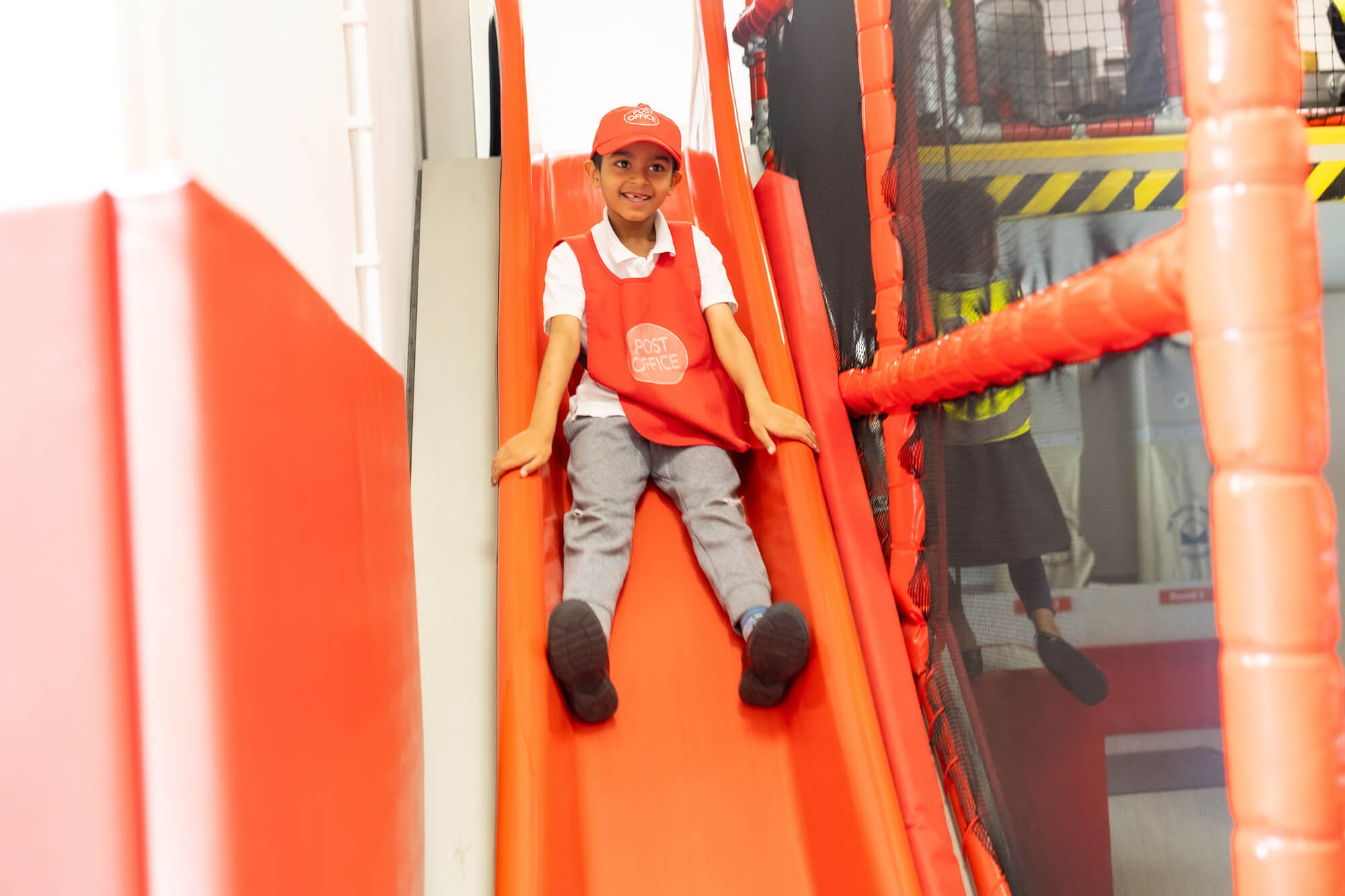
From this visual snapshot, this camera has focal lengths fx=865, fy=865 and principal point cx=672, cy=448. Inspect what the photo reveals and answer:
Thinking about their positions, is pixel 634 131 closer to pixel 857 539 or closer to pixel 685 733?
pixel 857 539

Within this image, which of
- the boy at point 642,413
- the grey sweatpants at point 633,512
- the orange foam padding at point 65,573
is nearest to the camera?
the orange foam padding at point 65,573

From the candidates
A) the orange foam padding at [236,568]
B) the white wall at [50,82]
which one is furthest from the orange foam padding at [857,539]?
the white wall at [50,82]

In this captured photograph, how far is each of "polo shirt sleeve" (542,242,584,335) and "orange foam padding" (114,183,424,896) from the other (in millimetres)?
790

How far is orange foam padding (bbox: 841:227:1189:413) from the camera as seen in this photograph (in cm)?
63

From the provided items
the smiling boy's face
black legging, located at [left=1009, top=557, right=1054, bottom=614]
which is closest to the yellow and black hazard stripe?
black legging, located at [left=1009, top=557, right=1054, bottom=614]

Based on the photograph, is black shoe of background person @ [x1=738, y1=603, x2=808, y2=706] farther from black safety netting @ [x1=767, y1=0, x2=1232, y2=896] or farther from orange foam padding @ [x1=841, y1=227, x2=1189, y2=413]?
orange foam padding @ [x1=841, y1=227, x2=1189, y2=413]

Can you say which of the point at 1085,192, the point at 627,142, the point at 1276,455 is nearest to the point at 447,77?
the point at 627,142

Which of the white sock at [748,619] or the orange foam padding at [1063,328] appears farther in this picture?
the white sock at [748,619]

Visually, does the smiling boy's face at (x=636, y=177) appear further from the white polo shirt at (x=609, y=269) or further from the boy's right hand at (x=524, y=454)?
the boy's right hand at (x=524, y=454)

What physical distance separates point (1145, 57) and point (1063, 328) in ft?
0.72

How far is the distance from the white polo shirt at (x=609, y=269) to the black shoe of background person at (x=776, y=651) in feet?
1.57

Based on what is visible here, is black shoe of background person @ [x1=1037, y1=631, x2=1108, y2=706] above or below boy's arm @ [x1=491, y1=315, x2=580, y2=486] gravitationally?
below

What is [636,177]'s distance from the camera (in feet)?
5.16

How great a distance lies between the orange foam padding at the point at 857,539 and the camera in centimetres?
106
